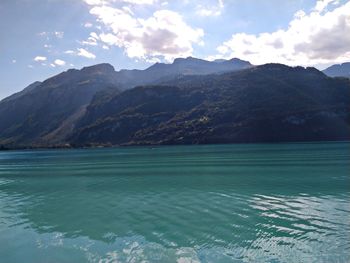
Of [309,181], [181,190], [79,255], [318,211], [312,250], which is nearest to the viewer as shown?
[312,250]

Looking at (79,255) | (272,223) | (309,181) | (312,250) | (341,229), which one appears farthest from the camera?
(309,181)

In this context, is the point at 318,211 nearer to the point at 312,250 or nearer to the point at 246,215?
the point at 246,215

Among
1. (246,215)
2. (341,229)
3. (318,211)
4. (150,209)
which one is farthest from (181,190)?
(341,229)

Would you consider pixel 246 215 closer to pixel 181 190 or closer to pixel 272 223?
pixel 272 223

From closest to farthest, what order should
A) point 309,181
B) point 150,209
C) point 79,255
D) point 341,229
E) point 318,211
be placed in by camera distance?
point 79,255 < point 341,229 < point 318,211 < point 150,209 < point 309,181

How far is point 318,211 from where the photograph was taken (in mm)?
33719

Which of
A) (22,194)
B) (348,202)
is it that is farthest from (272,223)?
(22,194)

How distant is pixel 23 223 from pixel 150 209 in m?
14.1

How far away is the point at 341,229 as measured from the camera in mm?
26844

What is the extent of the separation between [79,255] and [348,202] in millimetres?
29532

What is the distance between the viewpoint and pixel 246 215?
3384 centimetres

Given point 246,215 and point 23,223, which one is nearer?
point 246,215

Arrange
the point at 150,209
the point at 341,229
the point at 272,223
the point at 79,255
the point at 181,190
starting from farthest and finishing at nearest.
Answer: the point at 181,190 → the point at 150,209 → the point at 272,223 → the point at 341,229 → the point at 79,255

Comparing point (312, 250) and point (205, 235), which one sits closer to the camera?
point (312, 250)
